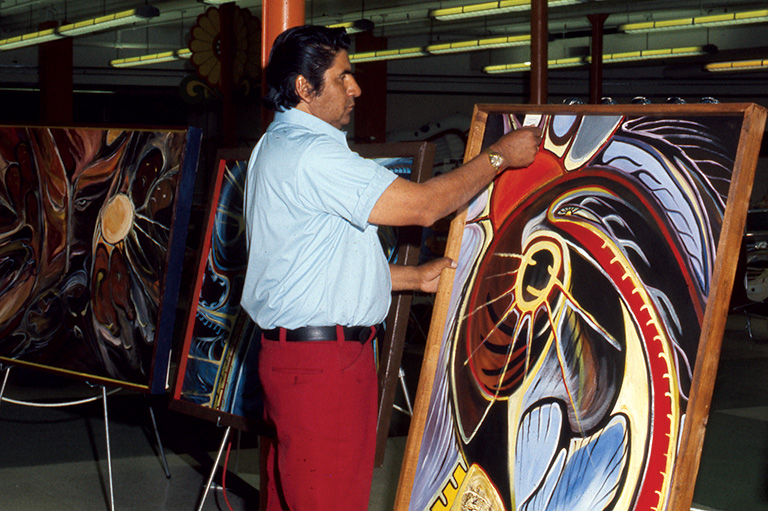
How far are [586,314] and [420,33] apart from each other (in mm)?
15752

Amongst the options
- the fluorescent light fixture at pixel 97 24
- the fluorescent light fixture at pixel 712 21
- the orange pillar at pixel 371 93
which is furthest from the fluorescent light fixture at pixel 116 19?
the fluorescent light fixture at pixel 712 21

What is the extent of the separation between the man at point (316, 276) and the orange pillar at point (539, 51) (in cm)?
542

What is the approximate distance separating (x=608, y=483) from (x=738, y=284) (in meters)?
6.25

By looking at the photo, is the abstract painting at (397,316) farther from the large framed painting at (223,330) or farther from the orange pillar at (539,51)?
the orange pillar at (539,51)

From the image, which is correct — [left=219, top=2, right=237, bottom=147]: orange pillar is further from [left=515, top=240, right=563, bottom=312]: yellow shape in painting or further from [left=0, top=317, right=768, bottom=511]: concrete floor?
[left=515, top=240, right=563, bottom=312]: yellow shape in painting

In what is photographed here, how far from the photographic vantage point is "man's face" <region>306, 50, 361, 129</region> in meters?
1.87

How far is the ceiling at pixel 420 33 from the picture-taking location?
538 inches

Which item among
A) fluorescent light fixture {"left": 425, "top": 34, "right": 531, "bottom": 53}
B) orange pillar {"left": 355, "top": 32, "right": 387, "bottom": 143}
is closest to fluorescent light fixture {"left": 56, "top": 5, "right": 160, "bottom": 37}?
fluorescent light fixture {"left": 425, "top": 34, "right": 531, "bottom": 53}

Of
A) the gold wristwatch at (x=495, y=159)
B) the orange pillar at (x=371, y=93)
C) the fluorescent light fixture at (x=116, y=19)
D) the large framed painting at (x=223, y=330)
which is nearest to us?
the gold wristwatch at (x=495, y=159)

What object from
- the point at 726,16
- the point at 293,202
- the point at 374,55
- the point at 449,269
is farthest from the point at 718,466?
the point at 374,55

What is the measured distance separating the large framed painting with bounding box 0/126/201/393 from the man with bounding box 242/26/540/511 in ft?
3.48

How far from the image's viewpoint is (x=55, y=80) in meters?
15.6

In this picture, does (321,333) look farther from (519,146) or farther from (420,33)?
(420,33)

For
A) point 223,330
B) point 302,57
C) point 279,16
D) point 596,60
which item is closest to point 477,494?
point 302,57
